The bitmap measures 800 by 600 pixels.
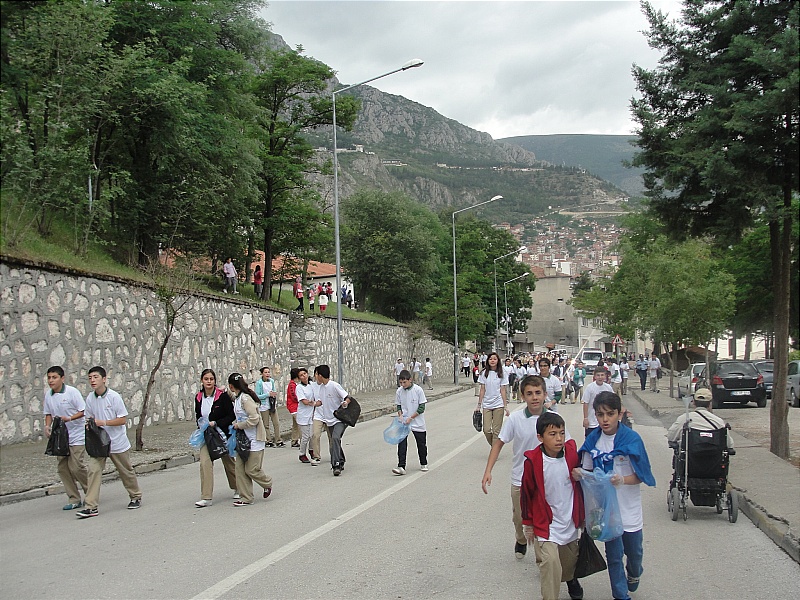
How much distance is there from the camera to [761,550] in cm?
733

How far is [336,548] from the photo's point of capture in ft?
23.9

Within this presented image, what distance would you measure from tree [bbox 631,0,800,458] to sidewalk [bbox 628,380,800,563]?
4.02 ft

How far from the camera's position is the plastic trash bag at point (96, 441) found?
30.2 feet

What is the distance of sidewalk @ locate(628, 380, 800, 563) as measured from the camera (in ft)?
25.1

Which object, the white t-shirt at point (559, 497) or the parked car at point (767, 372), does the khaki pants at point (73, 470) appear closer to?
the white t-shirt at point (559, 497)

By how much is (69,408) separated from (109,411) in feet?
1.71

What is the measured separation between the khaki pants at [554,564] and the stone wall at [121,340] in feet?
37.3

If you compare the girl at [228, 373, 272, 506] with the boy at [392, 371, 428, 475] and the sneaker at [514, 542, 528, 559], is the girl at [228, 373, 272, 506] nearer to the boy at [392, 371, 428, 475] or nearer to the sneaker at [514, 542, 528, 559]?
the boy at [392, 371, 428, 475]

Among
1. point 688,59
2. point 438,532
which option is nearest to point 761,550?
point 438,532

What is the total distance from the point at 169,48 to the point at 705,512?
20049mm

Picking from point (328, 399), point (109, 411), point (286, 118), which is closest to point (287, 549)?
point (109, 411)

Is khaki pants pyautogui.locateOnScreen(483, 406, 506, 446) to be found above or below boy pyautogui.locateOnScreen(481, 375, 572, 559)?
below

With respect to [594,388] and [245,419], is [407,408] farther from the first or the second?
[245,419]

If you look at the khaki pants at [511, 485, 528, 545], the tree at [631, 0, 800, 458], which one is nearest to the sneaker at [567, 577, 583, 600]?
the khaki pants at [511, 485, 528, 545]
